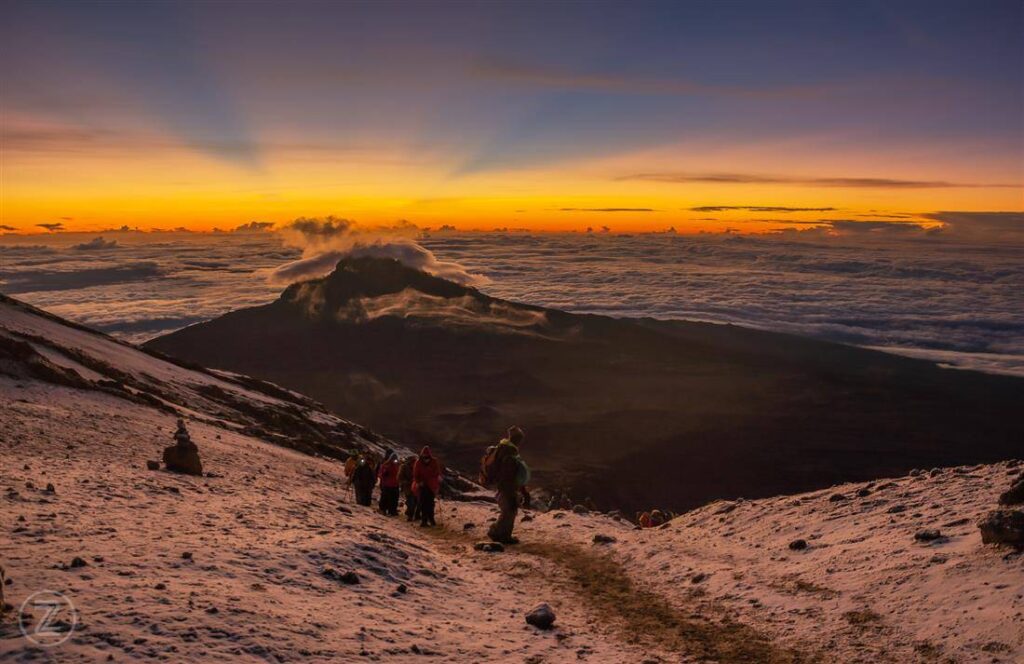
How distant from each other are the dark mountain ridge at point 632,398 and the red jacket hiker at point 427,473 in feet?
201

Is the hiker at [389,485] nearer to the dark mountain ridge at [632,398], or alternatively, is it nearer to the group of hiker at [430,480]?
the group of hiker at [430,480]

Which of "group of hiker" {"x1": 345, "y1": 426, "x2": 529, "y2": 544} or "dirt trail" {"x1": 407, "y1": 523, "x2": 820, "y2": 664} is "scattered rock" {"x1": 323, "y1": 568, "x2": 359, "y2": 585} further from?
"group of hiker" {"x1": 345, "y1": 426, "x2": 529, "y2": 544}

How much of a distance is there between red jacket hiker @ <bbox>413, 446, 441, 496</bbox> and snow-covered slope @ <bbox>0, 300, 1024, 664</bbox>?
87 centimetres

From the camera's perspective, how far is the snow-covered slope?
624cm

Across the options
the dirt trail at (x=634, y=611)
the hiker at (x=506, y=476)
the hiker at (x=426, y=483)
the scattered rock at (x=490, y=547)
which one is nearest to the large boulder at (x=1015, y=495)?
the dirt trail at (x=634, y=611)

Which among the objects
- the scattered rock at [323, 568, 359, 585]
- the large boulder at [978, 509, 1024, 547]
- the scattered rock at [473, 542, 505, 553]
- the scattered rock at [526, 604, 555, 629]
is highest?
the large boulder at [978, 509, 1024, 547]

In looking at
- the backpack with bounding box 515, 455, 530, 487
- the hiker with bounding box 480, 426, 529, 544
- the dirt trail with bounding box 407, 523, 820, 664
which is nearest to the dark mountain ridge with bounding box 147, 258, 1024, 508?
the hiker with bounding box 480, 426, 529, 544

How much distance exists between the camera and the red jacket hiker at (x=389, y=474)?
1583 cm

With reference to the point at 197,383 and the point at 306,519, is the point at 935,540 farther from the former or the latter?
the point at 197,383

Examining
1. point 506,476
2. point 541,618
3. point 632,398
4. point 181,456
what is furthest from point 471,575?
point 632,398

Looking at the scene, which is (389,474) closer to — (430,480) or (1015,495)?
(430,480)

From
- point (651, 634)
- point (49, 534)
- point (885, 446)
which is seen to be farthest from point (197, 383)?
point (885, 446)

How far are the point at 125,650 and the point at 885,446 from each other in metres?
121

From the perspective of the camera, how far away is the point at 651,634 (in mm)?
7785
